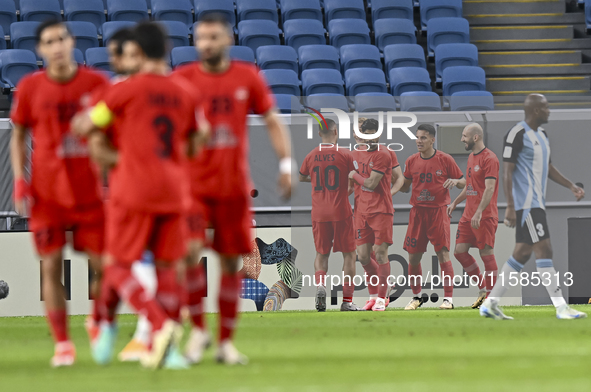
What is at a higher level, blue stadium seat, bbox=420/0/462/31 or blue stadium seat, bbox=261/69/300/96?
Result: blue stadium seat, bbox=420/0/462/31

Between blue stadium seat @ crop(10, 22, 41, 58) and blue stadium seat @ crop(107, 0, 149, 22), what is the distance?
138 centimetres

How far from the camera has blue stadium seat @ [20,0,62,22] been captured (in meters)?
15.7

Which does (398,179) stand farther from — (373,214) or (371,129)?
(371,129)

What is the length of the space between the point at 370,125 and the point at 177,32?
4570 mm

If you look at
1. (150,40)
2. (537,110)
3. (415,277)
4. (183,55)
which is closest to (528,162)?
(537,110)

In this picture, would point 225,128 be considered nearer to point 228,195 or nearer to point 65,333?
point 228,195

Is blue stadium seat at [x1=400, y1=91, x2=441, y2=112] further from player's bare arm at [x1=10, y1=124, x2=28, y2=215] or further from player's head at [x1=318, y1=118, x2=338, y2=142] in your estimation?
player's bare arm at [x1=10, y1=124, x2=28, y2=215]

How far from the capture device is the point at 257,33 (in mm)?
15781

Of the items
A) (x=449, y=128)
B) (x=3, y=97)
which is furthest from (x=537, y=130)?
(x=3, y=97)

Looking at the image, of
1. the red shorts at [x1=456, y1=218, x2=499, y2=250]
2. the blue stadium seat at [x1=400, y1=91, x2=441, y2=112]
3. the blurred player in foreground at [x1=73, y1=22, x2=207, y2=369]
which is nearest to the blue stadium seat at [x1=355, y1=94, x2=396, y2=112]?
the blue stadium seat at [x1=400, y1=91, x2=441, y2=112]

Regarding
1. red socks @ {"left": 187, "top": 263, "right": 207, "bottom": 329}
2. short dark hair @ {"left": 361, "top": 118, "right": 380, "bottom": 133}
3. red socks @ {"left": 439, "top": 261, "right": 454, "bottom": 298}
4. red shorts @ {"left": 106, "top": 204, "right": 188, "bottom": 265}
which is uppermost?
short dark hair @ {"left": 361, "top": 118, "right": 380, "bottom": 133}

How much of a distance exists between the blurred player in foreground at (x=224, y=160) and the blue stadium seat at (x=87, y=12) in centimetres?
1121

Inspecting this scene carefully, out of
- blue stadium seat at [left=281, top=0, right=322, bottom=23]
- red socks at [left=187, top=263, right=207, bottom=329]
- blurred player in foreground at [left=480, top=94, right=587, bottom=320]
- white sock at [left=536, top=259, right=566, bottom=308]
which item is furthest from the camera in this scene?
blue stadium seat at [left=281, top=0, right=322, bottom=23]

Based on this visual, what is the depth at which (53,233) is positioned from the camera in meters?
5.48
